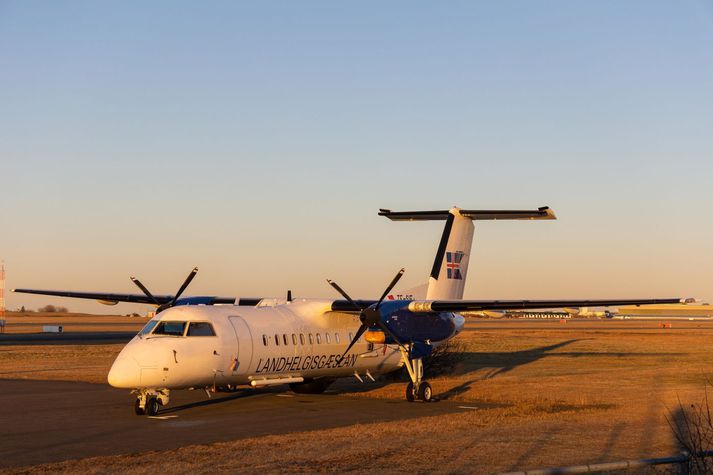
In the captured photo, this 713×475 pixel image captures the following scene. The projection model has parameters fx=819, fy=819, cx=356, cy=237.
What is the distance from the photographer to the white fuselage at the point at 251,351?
19.0 meters

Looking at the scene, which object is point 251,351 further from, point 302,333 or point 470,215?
point 470,215

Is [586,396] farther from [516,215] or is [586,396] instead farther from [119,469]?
[119,469]

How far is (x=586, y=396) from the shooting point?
24469 millimetres

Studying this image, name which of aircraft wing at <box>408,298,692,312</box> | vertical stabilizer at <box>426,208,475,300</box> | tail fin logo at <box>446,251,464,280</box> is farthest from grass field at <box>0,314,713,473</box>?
tail fin logo at <box>446,251,464,280</box>

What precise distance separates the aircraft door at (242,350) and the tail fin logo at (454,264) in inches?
326

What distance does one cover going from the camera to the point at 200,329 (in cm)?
2025

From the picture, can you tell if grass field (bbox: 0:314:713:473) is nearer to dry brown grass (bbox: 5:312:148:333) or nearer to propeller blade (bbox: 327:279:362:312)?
propeller blade (bbox: 327:279:362:312)

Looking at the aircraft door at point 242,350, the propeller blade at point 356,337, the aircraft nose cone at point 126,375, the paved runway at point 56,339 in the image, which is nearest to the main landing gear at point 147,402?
the aircraft nose cone at point 126,375

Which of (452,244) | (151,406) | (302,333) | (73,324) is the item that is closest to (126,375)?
(151,406)

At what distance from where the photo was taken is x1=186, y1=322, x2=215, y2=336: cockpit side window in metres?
20.1

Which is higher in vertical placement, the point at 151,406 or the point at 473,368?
the point at 473,368

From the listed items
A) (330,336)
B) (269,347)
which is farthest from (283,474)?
(330,336)

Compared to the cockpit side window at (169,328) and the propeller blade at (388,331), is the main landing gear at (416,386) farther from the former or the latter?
the cockpit side window at (169,328)

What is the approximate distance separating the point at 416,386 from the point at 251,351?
514 centimetres
